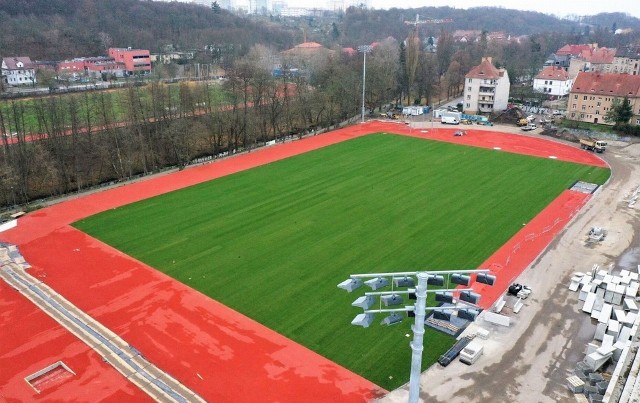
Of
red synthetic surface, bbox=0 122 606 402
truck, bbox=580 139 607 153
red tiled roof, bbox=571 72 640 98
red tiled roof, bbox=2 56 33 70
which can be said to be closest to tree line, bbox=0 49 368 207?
red synthetic surface, bbox=0 122 606 402

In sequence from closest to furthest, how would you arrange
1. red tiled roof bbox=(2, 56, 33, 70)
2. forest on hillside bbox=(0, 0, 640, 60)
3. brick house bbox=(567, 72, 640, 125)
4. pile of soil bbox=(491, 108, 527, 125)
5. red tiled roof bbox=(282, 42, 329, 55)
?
brick house bbox=(567, 72, 640, 125), pile of soil bbox=(491, 108, 527, 125), red tiled roof bbox=(2, 56, 33, 70), forest on hillside bbox=(0, 0, 640, 60), red tiled roof bbox=(282, 42, 329, 55)

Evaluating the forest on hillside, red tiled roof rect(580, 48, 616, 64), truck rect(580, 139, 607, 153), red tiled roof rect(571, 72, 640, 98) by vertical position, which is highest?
the forest on hillside

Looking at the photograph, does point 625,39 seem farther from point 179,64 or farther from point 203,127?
point 203,127

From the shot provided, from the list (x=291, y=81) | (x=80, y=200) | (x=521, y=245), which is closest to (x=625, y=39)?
(x=291, y=81)

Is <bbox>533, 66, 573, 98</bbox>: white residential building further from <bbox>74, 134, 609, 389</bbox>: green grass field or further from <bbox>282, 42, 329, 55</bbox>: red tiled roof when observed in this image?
<bbox>282, 42, 329, 55</bbox>: red tiled roof

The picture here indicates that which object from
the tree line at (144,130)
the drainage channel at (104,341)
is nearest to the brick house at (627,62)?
the tree line at (144,130)
